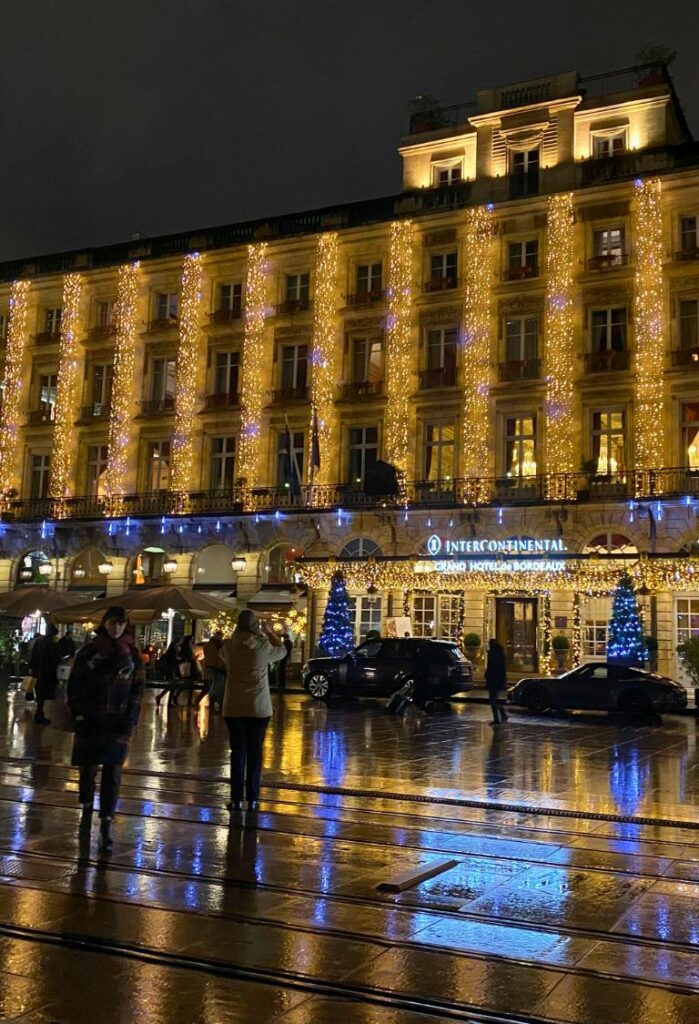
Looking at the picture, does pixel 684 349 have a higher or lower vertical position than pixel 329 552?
higher

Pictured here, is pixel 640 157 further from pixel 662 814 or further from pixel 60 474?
pixel 662 814

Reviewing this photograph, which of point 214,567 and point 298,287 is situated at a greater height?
point 298,287

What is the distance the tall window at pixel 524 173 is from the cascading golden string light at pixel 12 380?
20695 mm

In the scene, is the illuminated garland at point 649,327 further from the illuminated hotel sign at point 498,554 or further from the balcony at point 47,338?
the balcony at point 47,338

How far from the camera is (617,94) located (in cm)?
3359

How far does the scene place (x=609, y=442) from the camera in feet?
104

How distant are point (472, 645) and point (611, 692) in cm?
991

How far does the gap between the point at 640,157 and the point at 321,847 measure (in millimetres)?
29693

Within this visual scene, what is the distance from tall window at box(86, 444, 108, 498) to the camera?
3950 cm

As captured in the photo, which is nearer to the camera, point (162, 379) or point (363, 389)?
point (363, 389)

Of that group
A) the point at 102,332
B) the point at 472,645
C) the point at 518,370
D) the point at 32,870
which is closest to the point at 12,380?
the point at 102,332

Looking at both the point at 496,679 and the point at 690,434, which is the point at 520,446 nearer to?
the point at 690,434

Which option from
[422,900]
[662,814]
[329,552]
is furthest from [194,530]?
[422,900]

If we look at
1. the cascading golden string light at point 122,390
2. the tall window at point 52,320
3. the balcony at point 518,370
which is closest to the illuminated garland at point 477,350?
the balcony at point 518,370
